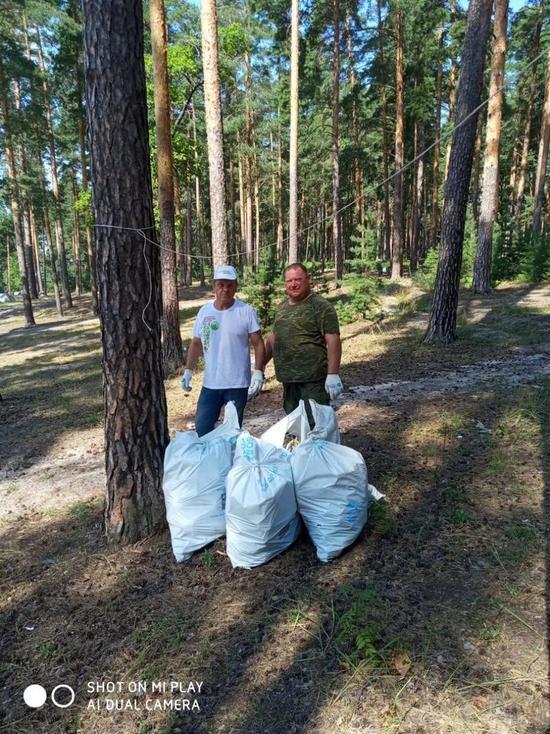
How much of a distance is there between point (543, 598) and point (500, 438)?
2135 millimetres

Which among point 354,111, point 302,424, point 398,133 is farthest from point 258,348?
point 354,111

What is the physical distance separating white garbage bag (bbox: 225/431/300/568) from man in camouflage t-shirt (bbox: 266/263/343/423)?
0.83 m

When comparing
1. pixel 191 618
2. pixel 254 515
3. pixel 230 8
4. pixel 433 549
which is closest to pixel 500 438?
pixel 433 549

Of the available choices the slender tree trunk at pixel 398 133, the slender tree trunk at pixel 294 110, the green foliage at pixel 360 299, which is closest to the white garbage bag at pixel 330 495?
the green foliage at pixel 360 299

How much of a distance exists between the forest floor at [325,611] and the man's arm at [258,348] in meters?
1.27

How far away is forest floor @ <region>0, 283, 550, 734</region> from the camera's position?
5.94 feet

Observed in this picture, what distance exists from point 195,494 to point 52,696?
3.74 feet

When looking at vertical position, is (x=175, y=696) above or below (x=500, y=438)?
below

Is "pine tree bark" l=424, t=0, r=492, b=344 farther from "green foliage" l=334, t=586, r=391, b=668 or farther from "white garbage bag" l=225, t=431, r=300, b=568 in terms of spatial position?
"green foliage" l=334, t=586, r=391, b=668

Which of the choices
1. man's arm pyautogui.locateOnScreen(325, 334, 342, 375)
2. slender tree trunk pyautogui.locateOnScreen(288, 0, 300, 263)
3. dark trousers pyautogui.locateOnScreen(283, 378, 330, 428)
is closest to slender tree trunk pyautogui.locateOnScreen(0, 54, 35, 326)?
slender tree trunk pyautogui.locateOnScreen(288, 0, 300, 263)

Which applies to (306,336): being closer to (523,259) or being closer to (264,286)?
(264,286)

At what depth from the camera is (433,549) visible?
8.82ft

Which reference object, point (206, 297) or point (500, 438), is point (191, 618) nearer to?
point (500, 438)

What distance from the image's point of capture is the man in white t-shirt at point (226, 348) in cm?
360
